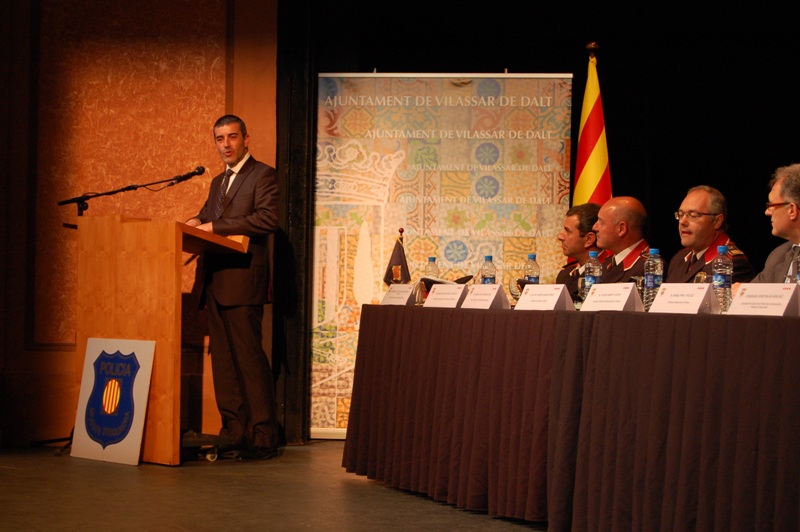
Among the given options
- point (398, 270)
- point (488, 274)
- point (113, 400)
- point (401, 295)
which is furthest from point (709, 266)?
point (113, 400)

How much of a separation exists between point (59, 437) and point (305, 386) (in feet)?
4.60

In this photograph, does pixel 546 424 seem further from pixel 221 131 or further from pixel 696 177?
pixel 696 177

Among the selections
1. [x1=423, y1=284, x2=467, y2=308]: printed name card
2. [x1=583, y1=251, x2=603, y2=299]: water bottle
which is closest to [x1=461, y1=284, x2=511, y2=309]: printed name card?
[x1=423, y1=284, x2=467, y2=308]: printed name card

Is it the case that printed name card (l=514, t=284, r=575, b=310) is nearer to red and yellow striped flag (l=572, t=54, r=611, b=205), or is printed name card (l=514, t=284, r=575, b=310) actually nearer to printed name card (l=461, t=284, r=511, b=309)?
printed name card (l=461, t=284, r=511, b=309)

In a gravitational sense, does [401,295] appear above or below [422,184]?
below

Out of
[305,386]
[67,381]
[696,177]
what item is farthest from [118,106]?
[696,177]

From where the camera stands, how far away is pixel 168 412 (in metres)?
4.29

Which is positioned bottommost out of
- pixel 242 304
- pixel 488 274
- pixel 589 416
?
pixel 589 416

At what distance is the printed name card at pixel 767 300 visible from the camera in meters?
2.33

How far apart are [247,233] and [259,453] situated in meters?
1.12

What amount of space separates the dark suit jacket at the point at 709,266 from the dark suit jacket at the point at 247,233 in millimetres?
1991

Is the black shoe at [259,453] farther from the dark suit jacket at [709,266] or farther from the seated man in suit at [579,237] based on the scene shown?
the dark suit jacket at [709,266]

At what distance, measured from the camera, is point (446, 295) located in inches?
152

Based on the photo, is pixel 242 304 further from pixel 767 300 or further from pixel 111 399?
pixel 767 300
